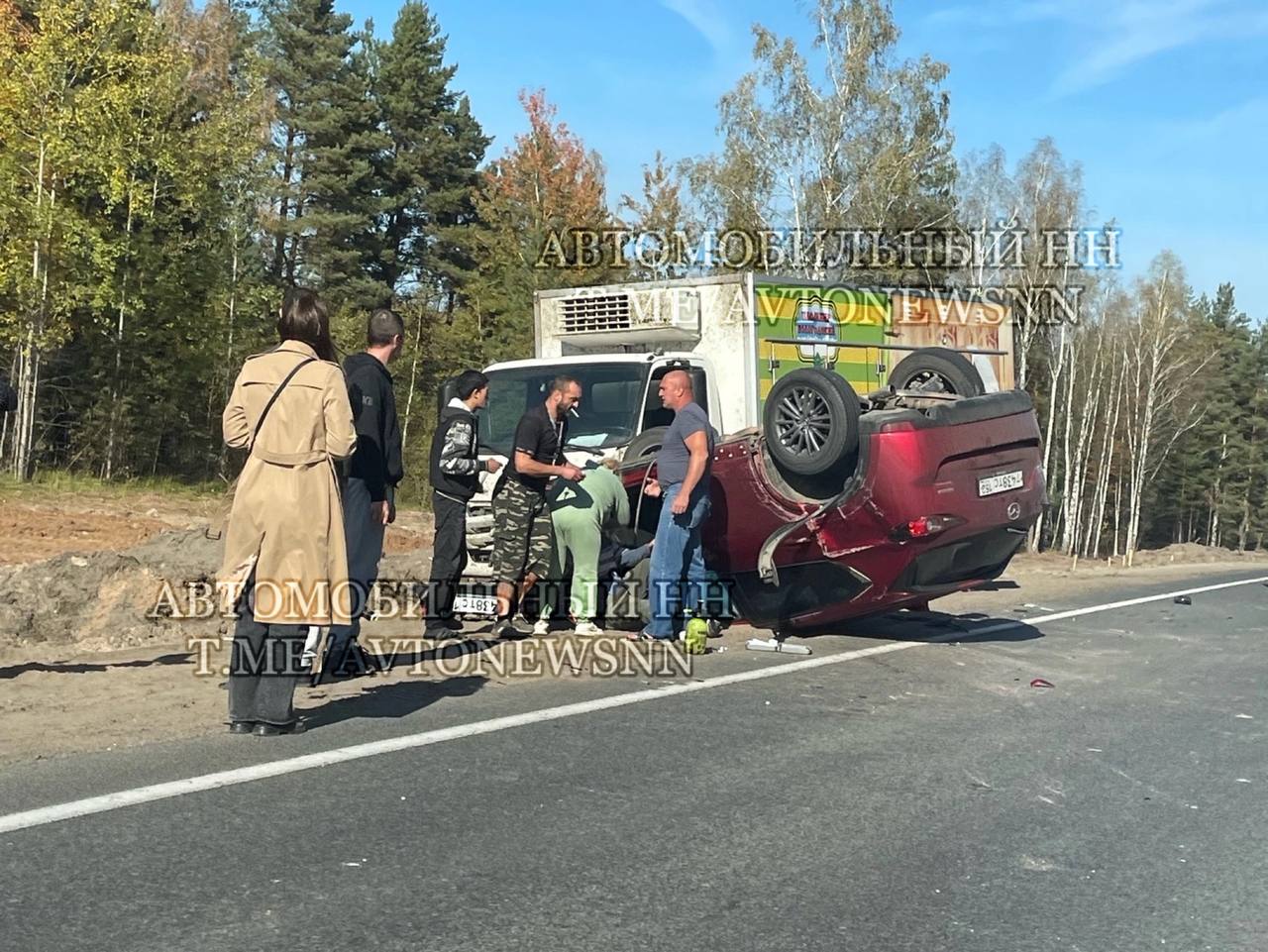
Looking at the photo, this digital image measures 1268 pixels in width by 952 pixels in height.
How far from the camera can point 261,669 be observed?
5973 millimetres

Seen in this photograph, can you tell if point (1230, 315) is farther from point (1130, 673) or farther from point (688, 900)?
point (688, 900)

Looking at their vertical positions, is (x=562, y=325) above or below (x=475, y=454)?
above

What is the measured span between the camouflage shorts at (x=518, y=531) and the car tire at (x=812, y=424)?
5.50 ft

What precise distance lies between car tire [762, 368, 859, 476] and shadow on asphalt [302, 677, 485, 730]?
2693 millimetres

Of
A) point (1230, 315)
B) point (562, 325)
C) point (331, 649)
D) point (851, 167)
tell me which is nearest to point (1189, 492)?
point (1230, 315)

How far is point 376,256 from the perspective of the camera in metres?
44.4

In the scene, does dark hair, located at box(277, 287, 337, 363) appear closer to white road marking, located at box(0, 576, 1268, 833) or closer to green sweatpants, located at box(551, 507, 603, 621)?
white road marking, located at box(0, 576, 1268, 833)

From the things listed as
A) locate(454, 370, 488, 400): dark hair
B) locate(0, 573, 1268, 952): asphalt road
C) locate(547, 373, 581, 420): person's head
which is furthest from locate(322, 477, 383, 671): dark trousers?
locate(547, 373, 581, 420): person's head

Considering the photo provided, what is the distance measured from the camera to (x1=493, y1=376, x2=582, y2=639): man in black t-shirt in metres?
8.92

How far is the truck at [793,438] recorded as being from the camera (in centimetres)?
866

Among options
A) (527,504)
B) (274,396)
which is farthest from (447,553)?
(274,396)

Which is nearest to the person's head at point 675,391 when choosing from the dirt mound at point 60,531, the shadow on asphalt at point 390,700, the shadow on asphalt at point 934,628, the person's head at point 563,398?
the person's head at point 563,398

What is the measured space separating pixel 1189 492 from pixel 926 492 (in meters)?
77.1

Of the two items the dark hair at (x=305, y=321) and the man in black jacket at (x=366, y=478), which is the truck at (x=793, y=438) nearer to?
the man in black jacket at (x=366, y=478)
